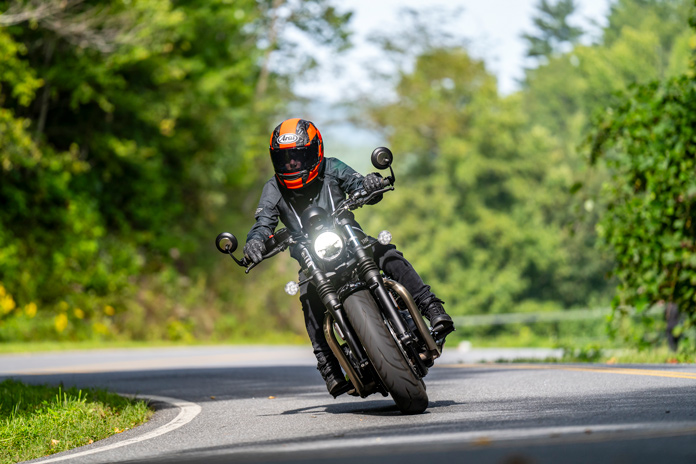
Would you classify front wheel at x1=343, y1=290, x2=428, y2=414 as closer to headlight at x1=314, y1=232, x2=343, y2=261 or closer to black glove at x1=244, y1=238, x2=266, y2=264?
headlight at x1=314, y1=232, x2=343, y2=261

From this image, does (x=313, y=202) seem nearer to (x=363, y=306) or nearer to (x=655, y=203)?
(x=363, y=306)

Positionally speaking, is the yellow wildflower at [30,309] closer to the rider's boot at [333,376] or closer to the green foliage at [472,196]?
the rider's boot at [333,376]

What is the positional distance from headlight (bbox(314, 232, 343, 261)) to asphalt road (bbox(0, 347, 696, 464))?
3.81 feet

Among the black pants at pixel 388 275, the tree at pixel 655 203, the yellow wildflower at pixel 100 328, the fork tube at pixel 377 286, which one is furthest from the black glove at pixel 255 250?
the yellow wildflower at pixel 100 328

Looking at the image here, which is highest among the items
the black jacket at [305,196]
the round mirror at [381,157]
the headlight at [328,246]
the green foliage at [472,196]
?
the round mirror at [381,157]

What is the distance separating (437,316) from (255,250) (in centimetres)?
140

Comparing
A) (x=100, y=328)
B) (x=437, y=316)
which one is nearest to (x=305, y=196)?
(x=437, y=316)

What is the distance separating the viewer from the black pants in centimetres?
742

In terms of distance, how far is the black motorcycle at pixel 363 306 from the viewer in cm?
668

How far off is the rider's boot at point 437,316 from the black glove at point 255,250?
4.13 ft

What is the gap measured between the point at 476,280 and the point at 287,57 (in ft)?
56.7

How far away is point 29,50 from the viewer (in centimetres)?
2353

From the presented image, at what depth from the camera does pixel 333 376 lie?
24.6ft

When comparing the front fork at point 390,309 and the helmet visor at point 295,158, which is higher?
the helmet visor at point 295,158
